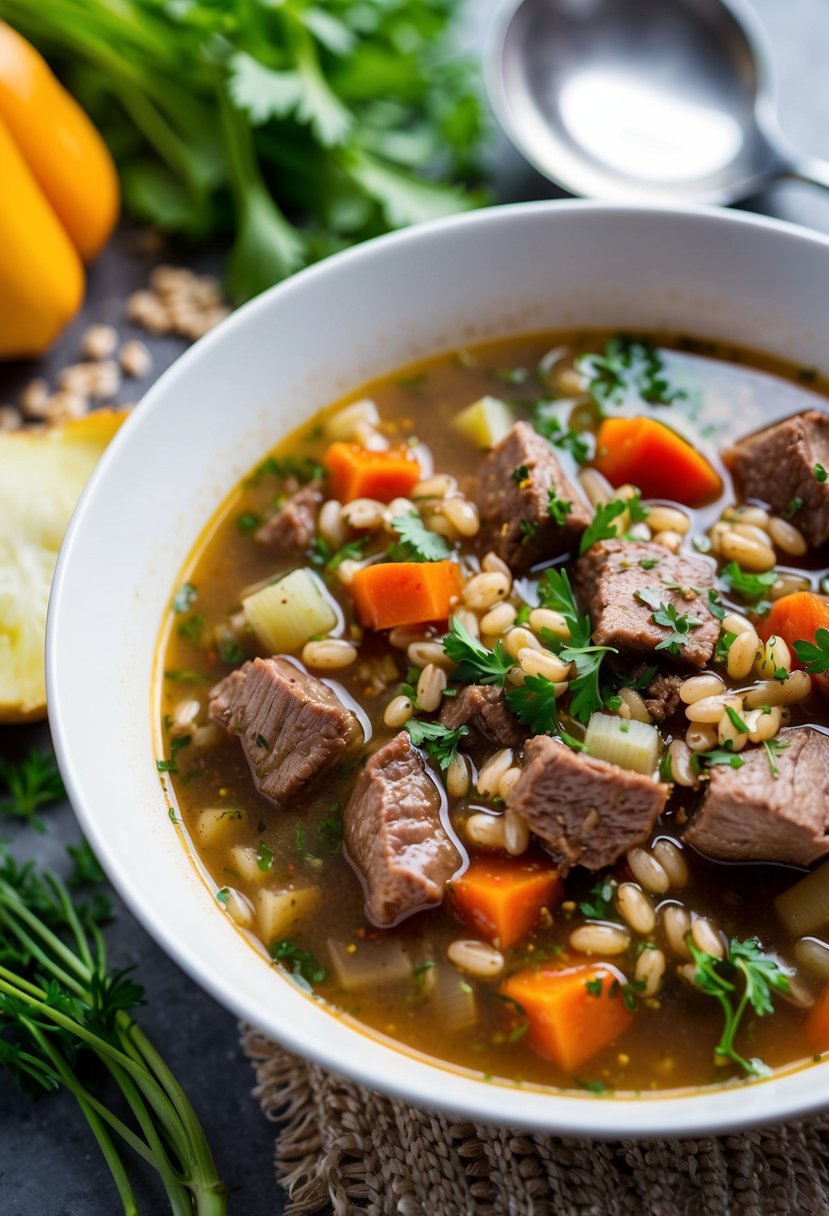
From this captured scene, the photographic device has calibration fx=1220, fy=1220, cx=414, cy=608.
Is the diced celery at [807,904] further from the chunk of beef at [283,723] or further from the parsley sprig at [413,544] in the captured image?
the parsley sprig at [413,544]

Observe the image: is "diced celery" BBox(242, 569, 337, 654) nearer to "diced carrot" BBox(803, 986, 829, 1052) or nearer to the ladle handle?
"diced carrot" BBox(803, 986, 829, 1052)

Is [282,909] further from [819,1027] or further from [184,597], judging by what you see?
[819,1027]

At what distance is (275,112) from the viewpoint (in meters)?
4.78

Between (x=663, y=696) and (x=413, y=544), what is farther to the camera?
(x=413, y=544)

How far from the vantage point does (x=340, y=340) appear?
14.1 ft

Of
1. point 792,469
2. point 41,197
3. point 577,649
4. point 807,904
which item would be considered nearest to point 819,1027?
point 807,904

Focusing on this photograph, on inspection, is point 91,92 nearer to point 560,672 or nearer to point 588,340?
point 588,340

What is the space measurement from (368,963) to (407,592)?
113cm

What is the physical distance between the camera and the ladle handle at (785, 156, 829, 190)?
16.3ft

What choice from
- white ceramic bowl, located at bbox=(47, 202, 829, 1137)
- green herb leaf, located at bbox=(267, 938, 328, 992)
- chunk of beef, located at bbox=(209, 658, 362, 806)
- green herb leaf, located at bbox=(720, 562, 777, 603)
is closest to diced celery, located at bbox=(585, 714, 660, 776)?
green herb leaf, located at bbox=(720, 562, 777, 603)

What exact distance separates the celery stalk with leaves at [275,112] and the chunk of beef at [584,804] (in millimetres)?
2503

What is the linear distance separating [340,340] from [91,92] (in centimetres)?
210

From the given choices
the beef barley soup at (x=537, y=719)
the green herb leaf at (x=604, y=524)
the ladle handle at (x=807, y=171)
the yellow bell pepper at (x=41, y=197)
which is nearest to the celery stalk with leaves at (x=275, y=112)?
the yellow bell pepper at (x=41, y=197)

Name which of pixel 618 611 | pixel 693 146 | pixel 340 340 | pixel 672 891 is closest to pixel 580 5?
pixel 693 146
